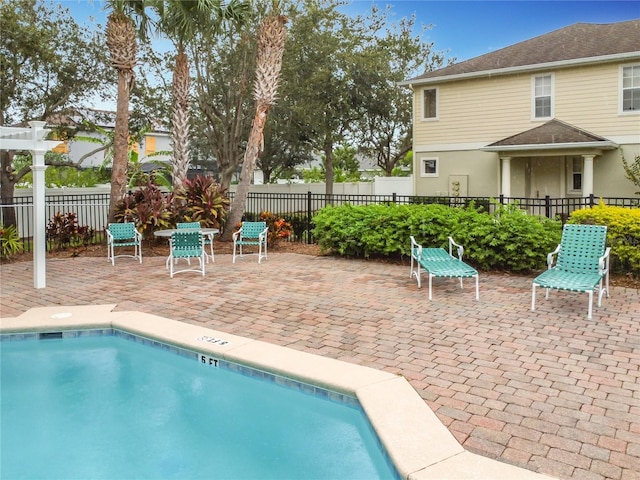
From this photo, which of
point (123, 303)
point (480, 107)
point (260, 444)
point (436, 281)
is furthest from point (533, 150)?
point (260, 444)

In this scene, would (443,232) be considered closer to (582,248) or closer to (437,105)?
(582,248)

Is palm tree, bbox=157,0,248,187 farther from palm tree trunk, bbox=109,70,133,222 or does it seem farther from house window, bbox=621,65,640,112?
house window, bbox=621,65,640,112

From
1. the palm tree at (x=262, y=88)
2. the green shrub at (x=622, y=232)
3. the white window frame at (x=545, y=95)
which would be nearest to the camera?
the green shrub at (x=622, y=232)

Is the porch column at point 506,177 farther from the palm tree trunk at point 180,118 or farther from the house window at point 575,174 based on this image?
the palm tree trunk at point 180,118

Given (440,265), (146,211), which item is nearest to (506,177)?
(440,265)

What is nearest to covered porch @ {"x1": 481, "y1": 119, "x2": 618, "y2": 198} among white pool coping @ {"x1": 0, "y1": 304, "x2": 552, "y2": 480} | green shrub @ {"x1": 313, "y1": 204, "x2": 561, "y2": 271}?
green shrub @ {"x1": 313, "y1": 204, "x2": 561, "y2": 271}

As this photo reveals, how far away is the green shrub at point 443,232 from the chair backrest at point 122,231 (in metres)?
4.37

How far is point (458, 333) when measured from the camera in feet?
21.4

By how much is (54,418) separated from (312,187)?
26.2m

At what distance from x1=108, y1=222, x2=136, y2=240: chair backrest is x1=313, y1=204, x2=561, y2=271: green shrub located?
4.37m

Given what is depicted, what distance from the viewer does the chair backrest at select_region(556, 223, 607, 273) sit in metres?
8.15

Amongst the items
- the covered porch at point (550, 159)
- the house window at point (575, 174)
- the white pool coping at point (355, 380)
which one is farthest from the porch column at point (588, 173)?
the white pool coping at point (355, 380)

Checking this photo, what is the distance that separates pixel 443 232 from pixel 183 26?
30.1ft

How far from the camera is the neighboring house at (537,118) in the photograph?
17.5 m
